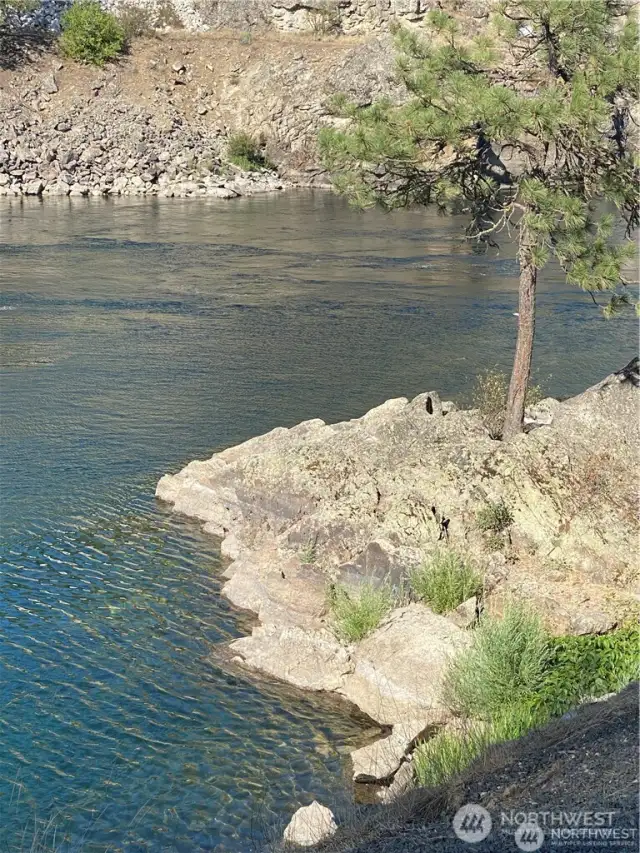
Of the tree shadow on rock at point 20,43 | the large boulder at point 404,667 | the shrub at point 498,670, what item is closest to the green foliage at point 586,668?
the shrub at point 498,670

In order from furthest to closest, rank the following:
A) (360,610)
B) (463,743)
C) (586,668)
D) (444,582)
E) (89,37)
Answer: (89,37)
(444,582)
(360,610)
(586,668)
(463,743)

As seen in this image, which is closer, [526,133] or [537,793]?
[537,793]

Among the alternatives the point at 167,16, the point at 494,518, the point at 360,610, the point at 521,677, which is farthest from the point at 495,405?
the point at 167,16

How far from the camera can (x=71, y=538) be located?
18.7 metres

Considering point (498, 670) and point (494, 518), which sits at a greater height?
point (494, 518)

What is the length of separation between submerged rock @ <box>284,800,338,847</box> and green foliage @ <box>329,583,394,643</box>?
3973 mm

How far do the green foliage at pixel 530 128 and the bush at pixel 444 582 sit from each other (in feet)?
16.2

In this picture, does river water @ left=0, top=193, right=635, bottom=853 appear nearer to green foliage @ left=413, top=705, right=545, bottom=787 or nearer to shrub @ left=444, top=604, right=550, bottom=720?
green foliage @ left=413, top=705, right=545, bottom=787

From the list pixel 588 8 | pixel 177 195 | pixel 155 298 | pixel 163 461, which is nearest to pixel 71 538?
pixel 163 461

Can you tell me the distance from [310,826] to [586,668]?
4.38 meters

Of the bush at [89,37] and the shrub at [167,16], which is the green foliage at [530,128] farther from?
the shrub at [167,16]

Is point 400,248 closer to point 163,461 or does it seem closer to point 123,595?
point 163,461

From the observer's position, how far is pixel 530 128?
1573cm

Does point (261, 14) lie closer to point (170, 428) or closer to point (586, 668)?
point (170, 428)
